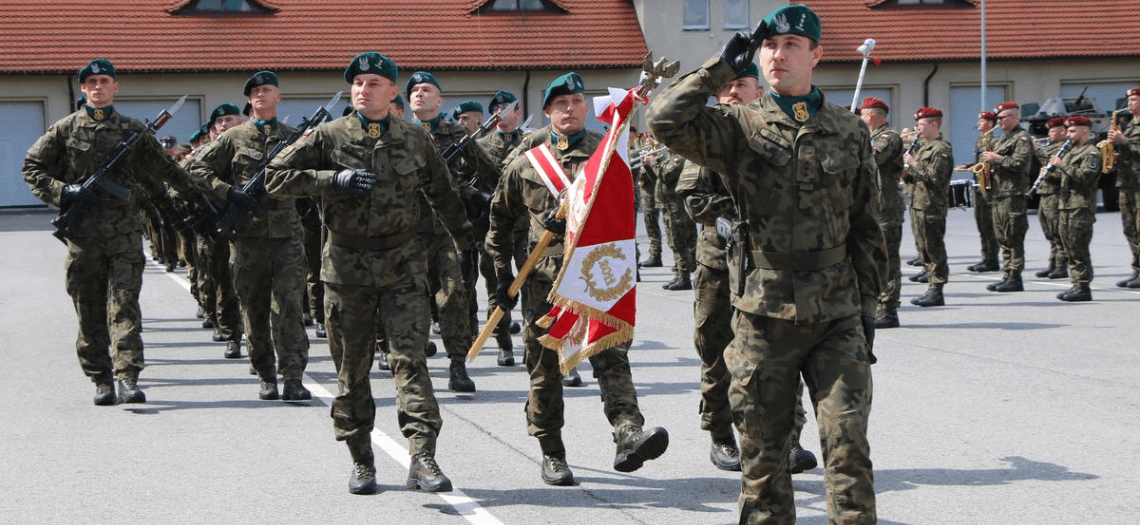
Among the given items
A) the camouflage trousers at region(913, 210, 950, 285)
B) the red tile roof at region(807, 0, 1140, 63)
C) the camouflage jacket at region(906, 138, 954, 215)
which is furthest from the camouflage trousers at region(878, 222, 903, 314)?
the red tile roof at region(807, 0, 1140, 63)

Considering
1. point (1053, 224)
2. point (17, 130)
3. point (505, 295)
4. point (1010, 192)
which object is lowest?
point (1053, 224)

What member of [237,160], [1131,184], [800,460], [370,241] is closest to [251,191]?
[237,160]

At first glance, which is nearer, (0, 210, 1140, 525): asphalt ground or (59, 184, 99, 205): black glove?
(0, 210, 1140, 525): asphalt ground

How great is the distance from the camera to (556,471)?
695 centimetres

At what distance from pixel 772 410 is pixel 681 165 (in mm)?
3380

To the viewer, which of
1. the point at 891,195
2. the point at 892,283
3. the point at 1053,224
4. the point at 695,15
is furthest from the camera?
the point at 695,15

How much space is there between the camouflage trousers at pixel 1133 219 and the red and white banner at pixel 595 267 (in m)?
11.6

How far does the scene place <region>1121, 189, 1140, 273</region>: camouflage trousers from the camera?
16500 millimetres

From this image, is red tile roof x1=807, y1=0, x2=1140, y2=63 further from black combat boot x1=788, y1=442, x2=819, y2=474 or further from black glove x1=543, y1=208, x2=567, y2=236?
black glove x1=543, y1=208, x2=567, y2=236

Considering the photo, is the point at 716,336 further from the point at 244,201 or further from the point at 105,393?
the point at 105,393

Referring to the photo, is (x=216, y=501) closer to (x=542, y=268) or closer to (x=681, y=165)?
(x=542, y=268)

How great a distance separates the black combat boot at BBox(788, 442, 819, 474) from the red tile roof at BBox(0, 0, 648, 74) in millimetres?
33175

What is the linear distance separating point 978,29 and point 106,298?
3735cm

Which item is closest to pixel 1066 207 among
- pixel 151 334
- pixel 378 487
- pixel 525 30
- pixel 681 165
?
pixel 681 165
